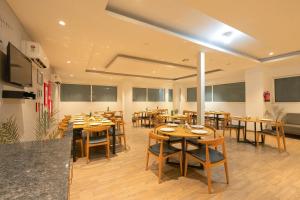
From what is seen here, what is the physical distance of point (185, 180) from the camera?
2.55 m

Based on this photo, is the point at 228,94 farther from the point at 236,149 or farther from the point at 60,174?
the point at 60,174

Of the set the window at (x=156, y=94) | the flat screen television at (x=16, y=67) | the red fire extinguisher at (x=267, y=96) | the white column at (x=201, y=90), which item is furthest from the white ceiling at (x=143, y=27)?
the window at (x=156, y=94)

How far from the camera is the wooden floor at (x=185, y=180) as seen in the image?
7.09 ft

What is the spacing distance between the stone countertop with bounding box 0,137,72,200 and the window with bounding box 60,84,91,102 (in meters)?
8.41

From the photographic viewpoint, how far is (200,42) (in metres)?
3.88

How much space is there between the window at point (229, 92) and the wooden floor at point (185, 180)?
185 inches

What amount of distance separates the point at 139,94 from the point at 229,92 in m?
5.76

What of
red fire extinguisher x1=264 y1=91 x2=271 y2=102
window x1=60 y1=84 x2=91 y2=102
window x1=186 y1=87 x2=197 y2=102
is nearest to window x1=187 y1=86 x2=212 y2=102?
window x1=186 y1=87 x2=197 y2=102

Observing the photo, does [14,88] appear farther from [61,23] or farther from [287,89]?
[287,89]

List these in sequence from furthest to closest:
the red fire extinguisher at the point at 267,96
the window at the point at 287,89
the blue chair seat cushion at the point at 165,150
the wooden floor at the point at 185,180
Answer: the red fire extinguisher at the point at 267,96, the window at the point at 287,89, the blue chair seat cushion at the point at 165,150, the wooden floor at the point at 185,180

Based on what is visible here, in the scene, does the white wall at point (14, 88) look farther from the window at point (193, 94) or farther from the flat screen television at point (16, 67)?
the window at point (193, 94)

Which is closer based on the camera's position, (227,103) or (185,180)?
(185,180)

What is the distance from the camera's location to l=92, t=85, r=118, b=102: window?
9.79 metres

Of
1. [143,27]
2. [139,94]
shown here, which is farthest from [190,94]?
[143,27]
